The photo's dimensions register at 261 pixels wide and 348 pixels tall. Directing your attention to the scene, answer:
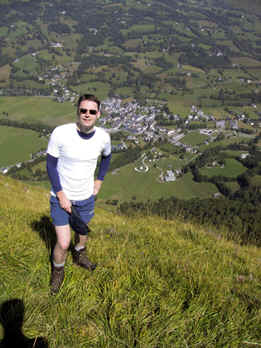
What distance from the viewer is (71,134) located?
12.1ft

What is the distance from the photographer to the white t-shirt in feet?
12.0

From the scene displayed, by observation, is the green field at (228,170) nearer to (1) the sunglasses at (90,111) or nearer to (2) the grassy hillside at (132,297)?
(2) the grassy hillside at (132,297)

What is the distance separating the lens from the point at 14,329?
265 cm

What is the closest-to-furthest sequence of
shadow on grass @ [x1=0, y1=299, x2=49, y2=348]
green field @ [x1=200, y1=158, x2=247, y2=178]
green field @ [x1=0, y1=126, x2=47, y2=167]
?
shadow on grass @ [x1=0, y1=299, x2=49, y2=348] < green field @ [x1=200, y1=158, x2=247, y2=178] < green field @ [x1=0, y1=126, x2=47, y2=167]

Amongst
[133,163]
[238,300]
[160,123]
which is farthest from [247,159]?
[238,300]

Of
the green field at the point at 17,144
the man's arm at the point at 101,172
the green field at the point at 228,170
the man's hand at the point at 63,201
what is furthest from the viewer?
the green field at the point at 17,144

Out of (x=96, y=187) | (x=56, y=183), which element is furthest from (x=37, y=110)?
(x=56, y=183)

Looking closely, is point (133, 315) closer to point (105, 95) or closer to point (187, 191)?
point (187, 191)

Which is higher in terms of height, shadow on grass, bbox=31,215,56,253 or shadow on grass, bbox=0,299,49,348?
shadow on grass, bbox=0,299,49,348

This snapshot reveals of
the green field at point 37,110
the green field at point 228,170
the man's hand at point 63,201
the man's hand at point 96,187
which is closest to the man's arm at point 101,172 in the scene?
the man's hand at point 96,187

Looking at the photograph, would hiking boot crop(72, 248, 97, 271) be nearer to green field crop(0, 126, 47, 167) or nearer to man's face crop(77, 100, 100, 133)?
man's face crop(77, 100, 100, 133)

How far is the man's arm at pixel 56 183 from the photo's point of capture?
360 centimetres

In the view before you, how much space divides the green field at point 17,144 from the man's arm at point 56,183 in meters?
110

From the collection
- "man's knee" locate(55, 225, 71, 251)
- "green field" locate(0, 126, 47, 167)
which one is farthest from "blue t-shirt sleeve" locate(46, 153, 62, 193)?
"green field" locate(0, 126, 47, 167)
